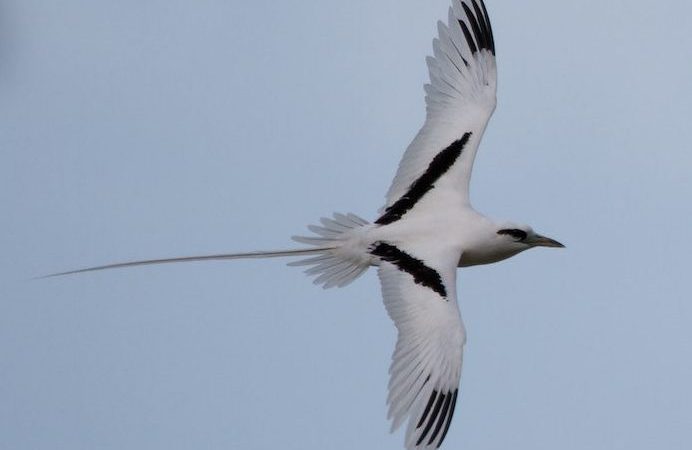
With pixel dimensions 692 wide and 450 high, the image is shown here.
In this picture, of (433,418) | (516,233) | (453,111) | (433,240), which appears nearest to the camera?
(433,418)

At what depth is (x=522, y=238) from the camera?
1617 cm

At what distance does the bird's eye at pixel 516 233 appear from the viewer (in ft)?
52.2

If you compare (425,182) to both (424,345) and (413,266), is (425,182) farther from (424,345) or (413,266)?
(424,345)

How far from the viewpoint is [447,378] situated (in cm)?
1422

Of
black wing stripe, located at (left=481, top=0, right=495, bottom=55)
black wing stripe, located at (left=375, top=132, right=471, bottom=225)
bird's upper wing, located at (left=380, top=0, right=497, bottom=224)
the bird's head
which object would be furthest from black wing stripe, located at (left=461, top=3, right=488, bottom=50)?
the bird's head

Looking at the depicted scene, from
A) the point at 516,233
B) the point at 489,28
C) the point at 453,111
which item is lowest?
the point at 516,233

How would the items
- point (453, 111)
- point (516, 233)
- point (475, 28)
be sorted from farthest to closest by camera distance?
1. point (475, 28)
2. point (453, 111)
3. point (516, 233)

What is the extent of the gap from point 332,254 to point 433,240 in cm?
118

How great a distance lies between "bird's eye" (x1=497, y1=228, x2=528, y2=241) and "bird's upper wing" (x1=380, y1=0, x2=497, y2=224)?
0.62 meters

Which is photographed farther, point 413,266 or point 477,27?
point 477,27

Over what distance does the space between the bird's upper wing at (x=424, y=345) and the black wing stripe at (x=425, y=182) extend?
3.08 feet

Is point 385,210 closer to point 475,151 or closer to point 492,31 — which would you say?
point 475,151

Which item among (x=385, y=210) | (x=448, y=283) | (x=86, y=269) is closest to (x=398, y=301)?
(x=448, y=283)

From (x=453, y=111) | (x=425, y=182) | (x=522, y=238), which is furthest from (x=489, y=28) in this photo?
(x=522, y=238)
